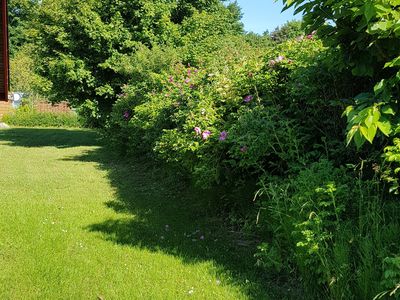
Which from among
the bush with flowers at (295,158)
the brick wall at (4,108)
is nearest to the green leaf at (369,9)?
the bush with flowers at (295,158)

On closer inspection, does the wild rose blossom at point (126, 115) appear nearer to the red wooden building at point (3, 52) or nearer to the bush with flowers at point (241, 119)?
the red wooden building at point (3, 52)

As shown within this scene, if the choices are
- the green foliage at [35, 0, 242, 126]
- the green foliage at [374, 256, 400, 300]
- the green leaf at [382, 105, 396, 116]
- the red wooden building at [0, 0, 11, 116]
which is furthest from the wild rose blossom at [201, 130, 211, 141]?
the green foliage at [35, 0, 242, 126]

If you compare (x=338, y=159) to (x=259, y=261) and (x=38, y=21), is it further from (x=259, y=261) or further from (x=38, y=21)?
(x=38, y=21)

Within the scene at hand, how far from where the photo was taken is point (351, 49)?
10.2ft

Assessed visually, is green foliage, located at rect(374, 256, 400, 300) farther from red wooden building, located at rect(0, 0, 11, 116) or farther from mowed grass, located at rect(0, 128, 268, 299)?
red wooden building, located at rect(0, 0, 11, 116)

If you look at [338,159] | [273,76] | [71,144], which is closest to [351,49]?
[338,159]

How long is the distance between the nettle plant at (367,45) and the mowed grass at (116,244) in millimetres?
1488

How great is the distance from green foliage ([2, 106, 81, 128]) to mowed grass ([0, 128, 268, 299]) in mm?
23766

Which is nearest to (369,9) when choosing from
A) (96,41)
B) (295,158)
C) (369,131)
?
(369,131)

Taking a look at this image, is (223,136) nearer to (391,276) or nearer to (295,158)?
(295,158)

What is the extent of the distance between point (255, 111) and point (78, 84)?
1143 centimetres

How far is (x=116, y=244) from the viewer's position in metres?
4.44

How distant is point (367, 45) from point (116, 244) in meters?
2.89

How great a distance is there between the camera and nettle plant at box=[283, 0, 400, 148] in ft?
7.80
